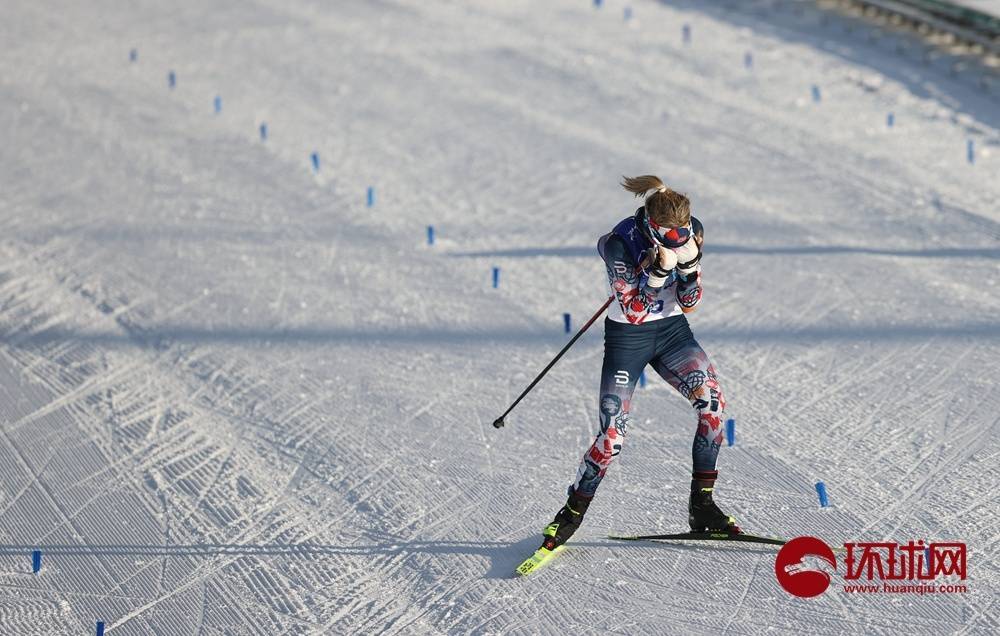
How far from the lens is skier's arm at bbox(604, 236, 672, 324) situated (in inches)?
209

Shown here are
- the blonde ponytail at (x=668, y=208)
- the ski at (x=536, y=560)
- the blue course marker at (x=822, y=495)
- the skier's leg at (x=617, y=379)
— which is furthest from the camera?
the blue course marker at (x=822, y=495)

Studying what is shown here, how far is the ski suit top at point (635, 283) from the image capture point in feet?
17.4

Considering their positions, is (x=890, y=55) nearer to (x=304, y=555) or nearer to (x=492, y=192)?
(x=492, y=192)

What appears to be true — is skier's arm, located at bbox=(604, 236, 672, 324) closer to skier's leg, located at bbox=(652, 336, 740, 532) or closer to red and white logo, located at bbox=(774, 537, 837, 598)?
skier's leg, located at bbox=(652, 336, 740, 532)

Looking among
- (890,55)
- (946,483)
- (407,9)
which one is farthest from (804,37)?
(946,483)

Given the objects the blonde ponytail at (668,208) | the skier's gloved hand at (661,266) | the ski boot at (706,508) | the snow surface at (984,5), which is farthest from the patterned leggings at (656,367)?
the snow surface at (984,5)

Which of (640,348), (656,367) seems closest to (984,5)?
(656,367)

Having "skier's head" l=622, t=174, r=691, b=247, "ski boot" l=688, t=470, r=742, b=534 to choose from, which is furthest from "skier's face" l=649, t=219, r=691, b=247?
"ski boot" l=688, t=470, r=742, b=534

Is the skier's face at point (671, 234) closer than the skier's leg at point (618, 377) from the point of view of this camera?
Yes

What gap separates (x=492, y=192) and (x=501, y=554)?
4.71m

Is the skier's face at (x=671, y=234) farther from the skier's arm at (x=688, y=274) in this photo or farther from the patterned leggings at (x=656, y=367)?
the patterned leggings at (x=656, y=367)

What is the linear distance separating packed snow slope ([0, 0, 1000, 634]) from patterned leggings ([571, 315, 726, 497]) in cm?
55

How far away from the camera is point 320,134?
437 inches

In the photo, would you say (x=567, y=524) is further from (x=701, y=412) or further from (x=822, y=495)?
A: (x=822, y=495)
